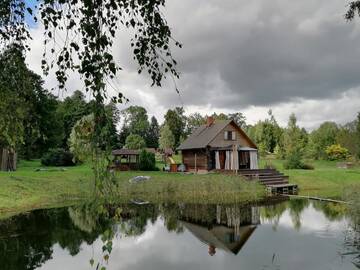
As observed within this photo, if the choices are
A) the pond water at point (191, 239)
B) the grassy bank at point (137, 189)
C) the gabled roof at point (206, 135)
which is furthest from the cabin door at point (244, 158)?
the pond water at point (191, 239)

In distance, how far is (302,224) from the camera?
16.7 m

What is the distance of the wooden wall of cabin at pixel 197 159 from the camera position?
3412 centimetres

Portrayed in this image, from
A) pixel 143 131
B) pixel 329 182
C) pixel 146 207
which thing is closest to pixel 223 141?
pixel 329 182

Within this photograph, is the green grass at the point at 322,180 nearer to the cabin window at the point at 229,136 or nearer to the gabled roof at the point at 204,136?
the cabin window at the point at 229,136

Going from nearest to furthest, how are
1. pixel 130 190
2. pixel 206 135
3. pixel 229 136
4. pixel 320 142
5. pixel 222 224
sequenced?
pixel 222 224
pixel 130 190
pixel 229 136
pixel 206 135
pixel 320 142

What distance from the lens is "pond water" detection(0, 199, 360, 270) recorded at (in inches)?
446

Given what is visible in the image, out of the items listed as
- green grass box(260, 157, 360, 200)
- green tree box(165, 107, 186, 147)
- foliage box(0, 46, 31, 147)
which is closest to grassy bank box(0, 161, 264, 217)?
green grass box(260, 157, 360, 200)

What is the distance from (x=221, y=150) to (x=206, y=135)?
113 inches

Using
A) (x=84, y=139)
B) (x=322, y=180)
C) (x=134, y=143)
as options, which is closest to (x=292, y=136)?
(x=322, y=180)

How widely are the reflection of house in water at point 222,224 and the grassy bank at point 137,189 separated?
2.72 metres

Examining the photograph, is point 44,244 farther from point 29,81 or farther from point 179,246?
point 29,81

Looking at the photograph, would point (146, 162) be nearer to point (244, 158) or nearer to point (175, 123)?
point (244, 158)

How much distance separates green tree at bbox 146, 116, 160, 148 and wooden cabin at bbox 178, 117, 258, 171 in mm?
45367

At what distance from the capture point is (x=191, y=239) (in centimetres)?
1470
